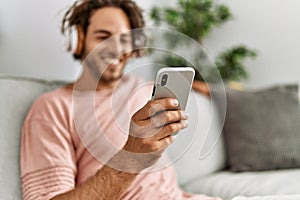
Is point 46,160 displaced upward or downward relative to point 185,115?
downward

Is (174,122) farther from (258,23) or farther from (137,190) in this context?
(258,23)

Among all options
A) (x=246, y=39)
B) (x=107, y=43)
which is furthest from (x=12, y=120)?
(x=246, y=39)

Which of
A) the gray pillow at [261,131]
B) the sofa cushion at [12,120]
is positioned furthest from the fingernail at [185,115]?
the gray pillow at [261,131]

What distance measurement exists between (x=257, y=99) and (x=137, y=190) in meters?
→ 0.85

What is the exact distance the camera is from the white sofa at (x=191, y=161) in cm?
130

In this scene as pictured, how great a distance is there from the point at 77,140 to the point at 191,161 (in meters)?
0.51

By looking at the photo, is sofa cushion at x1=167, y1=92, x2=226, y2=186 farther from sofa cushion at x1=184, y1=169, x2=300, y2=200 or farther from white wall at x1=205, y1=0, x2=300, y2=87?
white wall at x1=205, y1=0, x2=300, y2=87

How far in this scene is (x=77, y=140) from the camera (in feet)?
4.62

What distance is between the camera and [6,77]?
4.86ft

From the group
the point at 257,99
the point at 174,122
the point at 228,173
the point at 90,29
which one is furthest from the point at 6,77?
the point at 257,99

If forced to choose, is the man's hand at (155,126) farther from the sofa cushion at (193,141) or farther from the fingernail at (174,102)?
the sofa cushion at (193,141)

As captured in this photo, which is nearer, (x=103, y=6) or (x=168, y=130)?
(x=168, y=130)

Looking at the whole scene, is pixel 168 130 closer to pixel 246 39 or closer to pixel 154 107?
pixel 154 107

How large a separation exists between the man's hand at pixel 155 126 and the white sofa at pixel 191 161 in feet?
0.47
